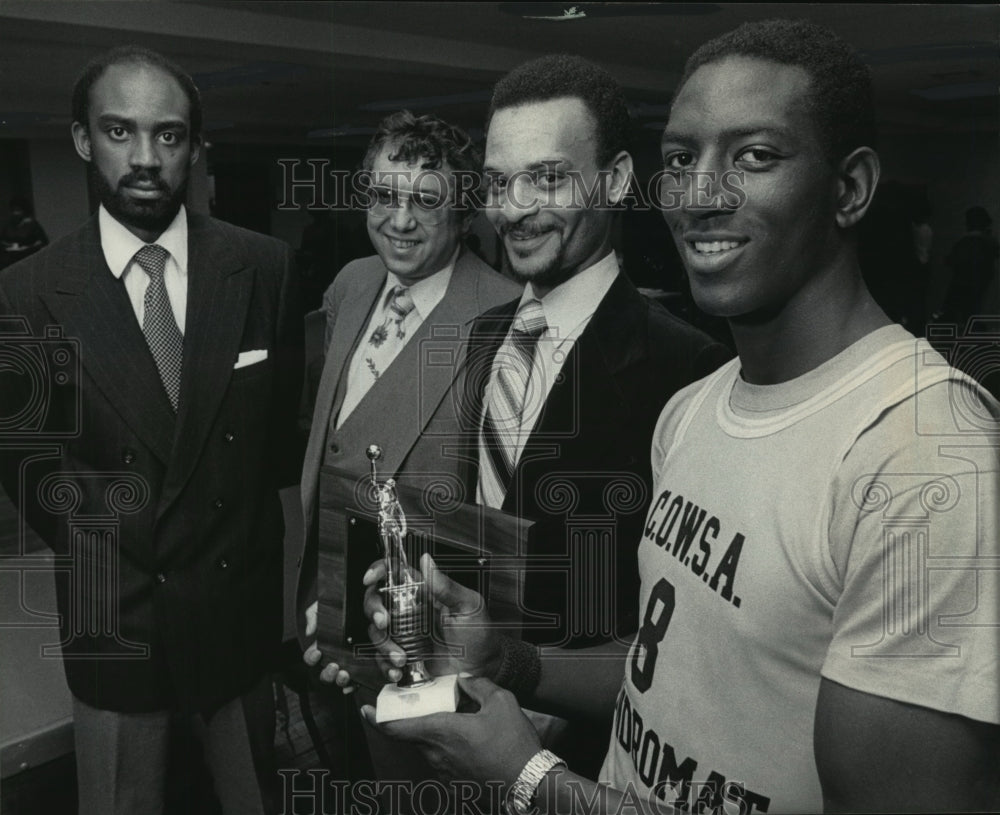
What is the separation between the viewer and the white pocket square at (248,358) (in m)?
2.02

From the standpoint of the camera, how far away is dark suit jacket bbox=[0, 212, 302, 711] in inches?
77.3

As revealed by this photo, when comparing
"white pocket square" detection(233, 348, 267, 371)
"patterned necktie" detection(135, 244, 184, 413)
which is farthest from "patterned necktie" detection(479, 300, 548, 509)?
"patterned necktie" detection(135, 244, 184, 413)

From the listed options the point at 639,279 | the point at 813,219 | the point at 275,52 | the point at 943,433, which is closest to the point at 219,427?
the point at 275,52

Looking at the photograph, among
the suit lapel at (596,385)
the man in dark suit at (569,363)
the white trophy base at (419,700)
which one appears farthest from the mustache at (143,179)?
the white trophy base at (419,700)

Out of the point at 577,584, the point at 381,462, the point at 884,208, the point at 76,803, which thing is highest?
the point at 884,208

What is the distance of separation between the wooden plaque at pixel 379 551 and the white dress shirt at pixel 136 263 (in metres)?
0.47

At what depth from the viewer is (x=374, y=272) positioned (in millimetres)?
1998

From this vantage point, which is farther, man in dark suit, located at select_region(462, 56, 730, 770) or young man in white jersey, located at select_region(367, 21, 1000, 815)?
man in dark suit, located at select_region(462, 56, 730, 770)

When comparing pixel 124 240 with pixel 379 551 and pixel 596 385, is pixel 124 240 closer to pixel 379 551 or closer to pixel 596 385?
pixel 379 551

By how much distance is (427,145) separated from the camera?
6.41 ft

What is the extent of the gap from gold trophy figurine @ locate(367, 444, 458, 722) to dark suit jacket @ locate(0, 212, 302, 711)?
0.86 ft

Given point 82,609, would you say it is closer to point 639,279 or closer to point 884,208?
point 639,279

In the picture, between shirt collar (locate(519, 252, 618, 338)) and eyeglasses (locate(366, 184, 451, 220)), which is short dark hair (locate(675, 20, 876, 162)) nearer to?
shirt collar (locate(519, 252, 618, 338))

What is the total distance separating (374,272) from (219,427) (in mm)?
448
